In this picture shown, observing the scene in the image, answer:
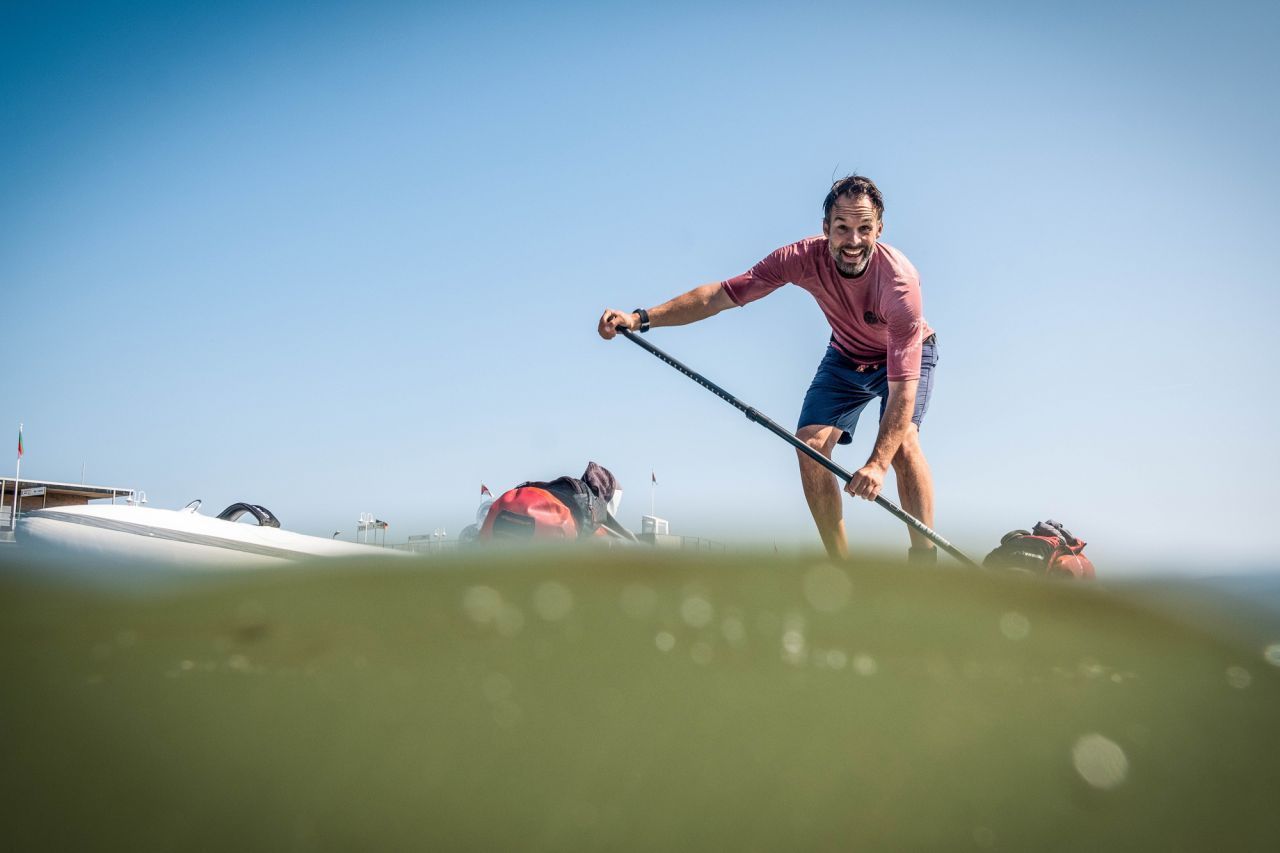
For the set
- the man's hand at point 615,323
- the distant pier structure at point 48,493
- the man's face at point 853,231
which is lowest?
the distant pier structure at point 48,493

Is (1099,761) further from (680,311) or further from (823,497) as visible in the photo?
(680,311)

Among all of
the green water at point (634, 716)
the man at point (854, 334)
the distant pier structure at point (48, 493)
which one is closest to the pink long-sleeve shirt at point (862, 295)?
the man at point (854, 334)

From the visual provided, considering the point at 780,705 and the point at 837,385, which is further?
the point at 837,385

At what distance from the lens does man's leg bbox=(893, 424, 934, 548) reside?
11.8 ft

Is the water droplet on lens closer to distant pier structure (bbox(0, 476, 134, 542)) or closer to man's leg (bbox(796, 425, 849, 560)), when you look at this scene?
man's leg (bbox(796, 425, 849, 560))

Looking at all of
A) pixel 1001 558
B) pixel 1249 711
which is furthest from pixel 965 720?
pixel 1001 558

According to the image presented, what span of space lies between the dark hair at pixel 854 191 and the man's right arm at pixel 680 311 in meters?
0.65

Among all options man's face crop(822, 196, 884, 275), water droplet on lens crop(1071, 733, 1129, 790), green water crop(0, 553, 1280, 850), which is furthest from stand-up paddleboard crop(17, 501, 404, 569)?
man's face crop(822, 196, 884, 275)

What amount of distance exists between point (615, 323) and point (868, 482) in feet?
4.92

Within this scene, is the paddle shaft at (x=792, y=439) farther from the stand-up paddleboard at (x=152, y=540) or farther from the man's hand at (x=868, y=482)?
the stand-up paddleboard at (x=152, y=540)

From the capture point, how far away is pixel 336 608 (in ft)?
4.44

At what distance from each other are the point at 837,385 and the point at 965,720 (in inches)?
108

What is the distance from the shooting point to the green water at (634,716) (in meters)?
1.12

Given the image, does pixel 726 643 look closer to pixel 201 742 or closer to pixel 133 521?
pixel 201 742
